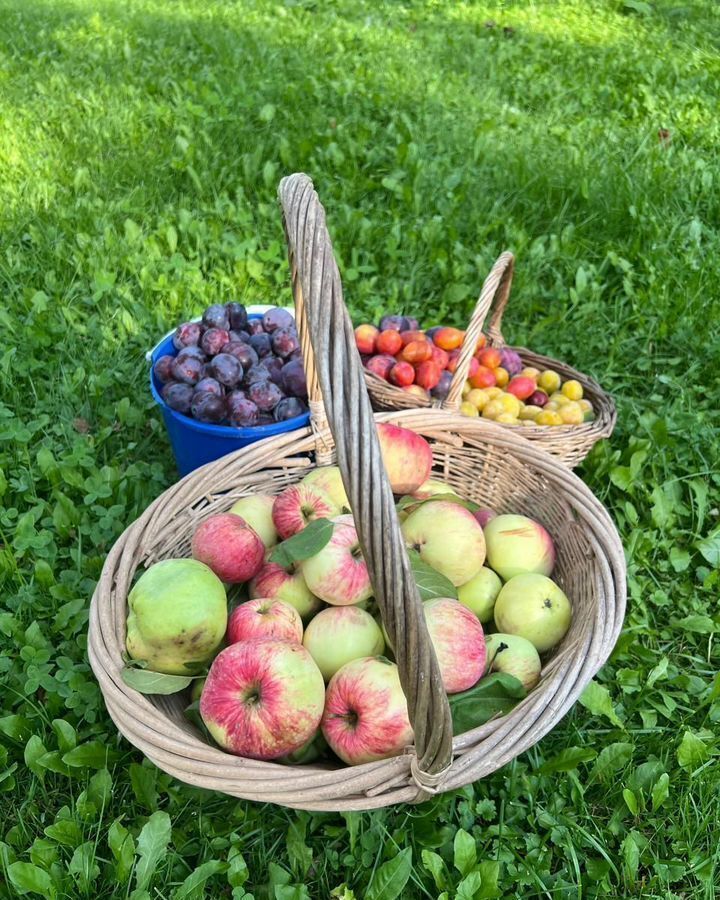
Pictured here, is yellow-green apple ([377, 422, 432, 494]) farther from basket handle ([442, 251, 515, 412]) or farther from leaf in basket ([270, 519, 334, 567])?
leaf in basket ([270, 519, 334, 567])

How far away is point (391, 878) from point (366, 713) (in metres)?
0.35

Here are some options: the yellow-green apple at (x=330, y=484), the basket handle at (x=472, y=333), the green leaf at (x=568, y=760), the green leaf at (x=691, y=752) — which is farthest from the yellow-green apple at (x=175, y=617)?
the green leaf at (x=691, y=752)

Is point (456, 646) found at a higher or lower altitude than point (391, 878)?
higher

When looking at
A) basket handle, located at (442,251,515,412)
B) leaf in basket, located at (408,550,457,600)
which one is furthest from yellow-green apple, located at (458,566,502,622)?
basket handle, located at (442,251,515,412)

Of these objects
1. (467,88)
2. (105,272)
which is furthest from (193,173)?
(467,88)

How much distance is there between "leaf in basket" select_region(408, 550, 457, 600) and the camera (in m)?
1.47

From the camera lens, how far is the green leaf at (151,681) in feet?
4.15

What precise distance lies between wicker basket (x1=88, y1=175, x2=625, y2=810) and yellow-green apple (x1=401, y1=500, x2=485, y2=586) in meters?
0.23

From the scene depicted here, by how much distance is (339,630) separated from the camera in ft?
4.65

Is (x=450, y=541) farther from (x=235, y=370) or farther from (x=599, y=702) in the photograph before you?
(x=235, y=370)

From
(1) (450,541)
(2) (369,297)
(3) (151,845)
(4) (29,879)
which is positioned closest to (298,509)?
(1) (450,541)

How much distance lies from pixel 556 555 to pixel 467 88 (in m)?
3.56

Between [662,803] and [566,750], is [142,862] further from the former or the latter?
[662,803]

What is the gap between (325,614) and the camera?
1.45m
